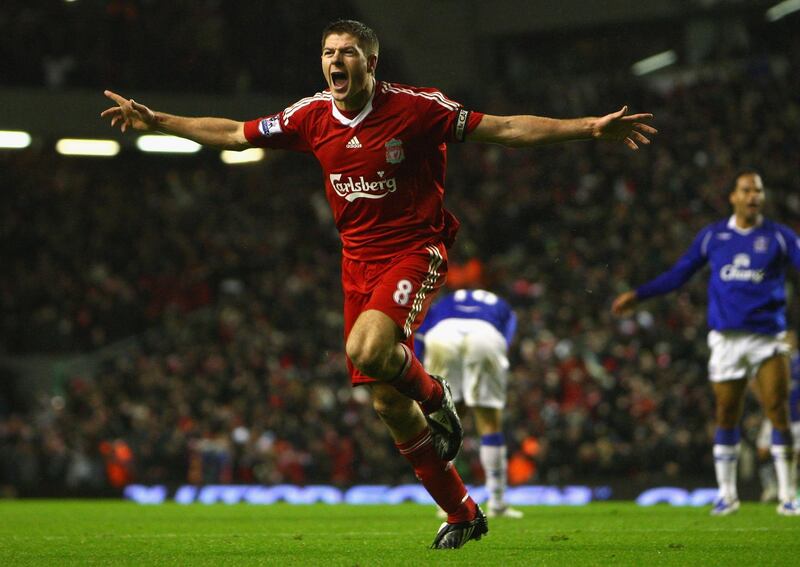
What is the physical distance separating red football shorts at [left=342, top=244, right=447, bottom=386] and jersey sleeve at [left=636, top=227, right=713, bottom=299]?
13.2ft

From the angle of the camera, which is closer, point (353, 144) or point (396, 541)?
point (353, 144)

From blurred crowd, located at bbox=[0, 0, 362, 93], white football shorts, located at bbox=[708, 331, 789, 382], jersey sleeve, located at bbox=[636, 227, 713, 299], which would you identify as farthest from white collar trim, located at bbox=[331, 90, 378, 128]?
blurred crowd, located at bbox=[0, 0, 362, 93]

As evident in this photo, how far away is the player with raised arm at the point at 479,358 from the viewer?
10.9 m

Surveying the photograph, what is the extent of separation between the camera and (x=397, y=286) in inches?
253

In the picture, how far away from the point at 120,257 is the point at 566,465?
13.5 m

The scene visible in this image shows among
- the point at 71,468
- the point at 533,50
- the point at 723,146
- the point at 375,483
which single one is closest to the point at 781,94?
the point at 723,146

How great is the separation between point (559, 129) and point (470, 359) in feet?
16.2

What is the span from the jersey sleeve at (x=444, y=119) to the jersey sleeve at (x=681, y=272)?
4109 mm

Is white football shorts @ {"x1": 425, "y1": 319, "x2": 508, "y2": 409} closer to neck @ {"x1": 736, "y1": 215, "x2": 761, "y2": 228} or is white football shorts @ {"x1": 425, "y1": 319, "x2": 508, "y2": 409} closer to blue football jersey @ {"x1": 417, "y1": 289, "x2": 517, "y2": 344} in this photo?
blue football jersey @ {"x1": 417, "y1": 289, "x2": 517, "y2": 344}

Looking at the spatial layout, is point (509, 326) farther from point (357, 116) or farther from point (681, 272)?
point (357, 116)

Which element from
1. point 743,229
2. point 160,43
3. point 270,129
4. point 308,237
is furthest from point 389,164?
point 160,43

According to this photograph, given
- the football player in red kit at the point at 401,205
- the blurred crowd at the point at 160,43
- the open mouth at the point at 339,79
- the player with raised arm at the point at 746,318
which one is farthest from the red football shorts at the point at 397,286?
the blurred crowd at the point at 160,43

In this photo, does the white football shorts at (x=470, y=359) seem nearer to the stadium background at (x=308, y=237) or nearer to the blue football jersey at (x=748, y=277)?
the blue football jersey at (x=748, y=277)

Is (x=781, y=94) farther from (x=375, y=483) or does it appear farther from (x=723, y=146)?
(x=375, y=483)
